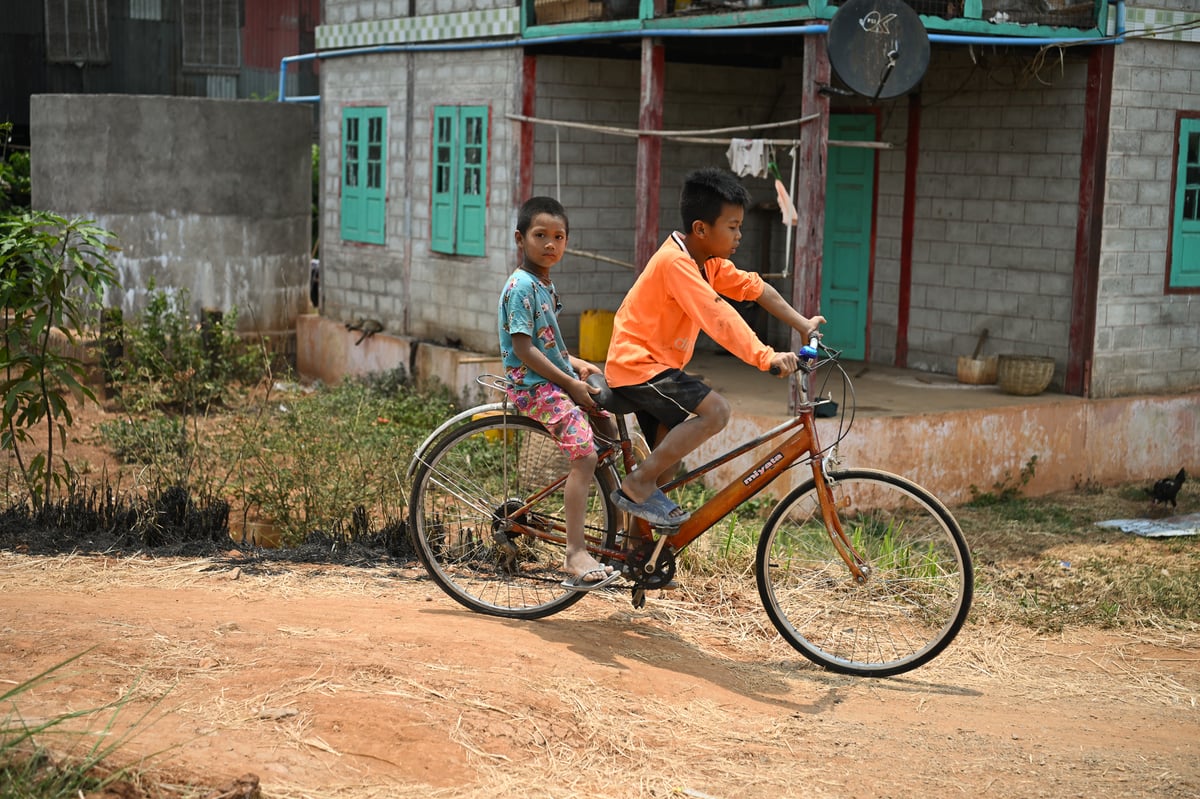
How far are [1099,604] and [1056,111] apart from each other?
536cm

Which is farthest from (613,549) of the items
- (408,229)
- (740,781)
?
(408,229)

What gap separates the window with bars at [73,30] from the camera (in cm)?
1989

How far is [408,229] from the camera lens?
14.0m

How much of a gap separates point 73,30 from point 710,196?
1736cm

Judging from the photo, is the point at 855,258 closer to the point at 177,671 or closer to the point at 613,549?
the point at 613,549

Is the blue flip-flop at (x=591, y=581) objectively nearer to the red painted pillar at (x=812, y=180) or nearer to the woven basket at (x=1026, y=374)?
the red painted pillar at (x=812, y=180)

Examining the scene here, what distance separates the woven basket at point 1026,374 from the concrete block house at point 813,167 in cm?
30

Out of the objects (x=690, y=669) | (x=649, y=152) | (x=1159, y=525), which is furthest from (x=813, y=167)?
(x=690, y=669)

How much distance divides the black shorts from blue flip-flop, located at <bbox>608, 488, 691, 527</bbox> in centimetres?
31

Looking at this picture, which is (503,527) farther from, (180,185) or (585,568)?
(180,185)

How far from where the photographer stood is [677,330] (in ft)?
17.9

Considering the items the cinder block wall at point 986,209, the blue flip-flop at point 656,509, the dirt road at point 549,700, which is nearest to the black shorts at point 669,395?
→ the blue flip-flop at point 656,509

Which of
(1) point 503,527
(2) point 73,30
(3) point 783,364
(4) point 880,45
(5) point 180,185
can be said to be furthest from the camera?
(2) point 73,30

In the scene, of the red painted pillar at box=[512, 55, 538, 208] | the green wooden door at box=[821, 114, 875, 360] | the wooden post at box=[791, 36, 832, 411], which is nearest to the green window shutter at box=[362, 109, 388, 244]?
the red painted pillar at box=[512, 55, 538, 208]
